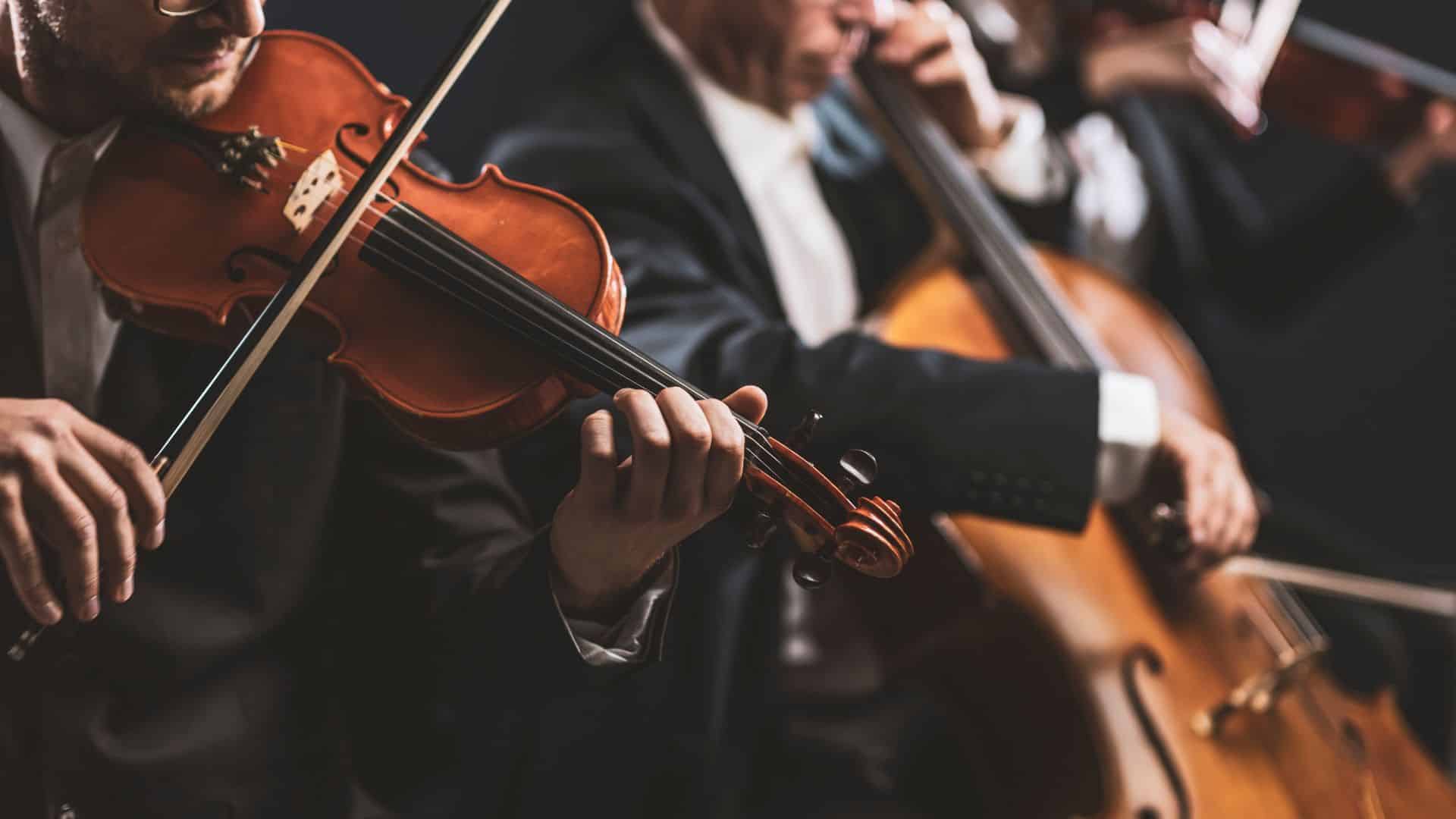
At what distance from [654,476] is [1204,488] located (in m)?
0.64

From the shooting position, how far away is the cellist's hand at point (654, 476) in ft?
1.97

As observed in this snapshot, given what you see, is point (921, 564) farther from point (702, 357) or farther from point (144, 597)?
point (144, 597)

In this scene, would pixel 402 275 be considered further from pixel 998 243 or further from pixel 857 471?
pixel 998 243

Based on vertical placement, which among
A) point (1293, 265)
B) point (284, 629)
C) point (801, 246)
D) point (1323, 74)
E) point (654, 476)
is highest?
point (1323, 74)

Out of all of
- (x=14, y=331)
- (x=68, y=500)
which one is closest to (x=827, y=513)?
(x=68, y=500)

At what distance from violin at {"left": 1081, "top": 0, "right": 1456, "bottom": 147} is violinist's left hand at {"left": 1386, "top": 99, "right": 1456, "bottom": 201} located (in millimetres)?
14

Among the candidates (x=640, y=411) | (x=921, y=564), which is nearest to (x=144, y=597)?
(x=640, y=411)

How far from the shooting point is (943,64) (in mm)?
1423

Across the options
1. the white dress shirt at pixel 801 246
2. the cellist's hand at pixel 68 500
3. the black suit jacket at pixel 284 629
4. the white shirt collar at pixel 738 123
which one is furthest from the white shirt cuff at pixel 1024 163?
the cellist's hand at pixel 68 500

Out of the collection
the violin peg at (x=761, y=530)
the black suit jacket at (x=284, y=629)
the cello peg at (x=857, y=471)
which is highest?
the cello peg at (x=857, y=471)

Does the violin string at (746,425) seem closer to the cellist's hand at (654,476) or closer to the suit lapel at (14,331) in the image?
the cellist's hand at (654,476)

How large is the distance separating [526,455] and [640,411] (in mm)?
215

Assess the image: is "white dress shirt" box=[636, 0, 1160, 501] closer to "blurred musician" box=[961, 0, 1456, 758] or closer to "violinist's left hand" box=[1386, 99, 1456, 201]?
"blurred musician" box=[961, 0, 1456, 758]

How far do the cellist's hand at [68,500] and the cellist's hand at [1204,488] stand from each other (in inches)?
32.7
